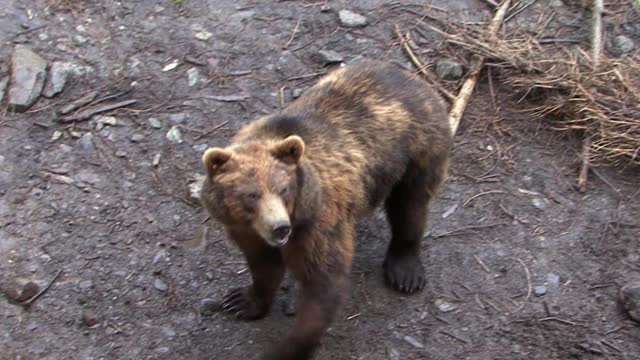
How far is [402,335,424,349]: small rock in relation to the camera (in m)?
5.60

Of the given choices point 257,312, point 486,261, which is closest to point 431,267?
point 486,261

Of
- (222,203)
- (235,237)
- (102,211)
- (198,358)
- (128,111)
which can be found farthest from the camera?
(128,111)

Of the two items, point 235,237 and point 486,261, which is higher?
point 235,237

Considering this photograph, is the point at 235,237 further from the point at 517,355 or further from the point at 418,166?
the point at 517,355

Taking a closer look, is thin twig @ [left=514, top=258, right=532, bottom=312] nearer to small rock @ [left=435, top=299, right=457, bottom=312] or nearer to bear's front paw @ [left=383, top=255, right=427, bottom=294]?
small rock @ [left=435, top=299, right=457, bottom=312]

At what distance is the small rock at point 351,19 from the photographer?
7616mm

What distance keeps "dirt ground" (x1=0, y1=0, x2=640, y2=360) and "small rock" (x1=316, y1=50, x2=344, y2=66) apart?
0.07m

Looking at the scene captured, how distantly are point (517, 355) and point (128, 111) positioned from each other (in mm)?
3327

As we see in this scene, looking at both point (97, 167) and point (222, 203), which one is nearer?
point (222, 203)

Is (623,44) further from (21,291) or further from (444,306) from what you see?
(21,291)

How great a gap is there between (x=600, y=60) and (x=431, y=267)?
2.45 metres

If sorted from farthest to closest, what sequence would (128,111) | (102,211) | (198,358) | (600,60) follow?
(600,60)
(128,111)
(102,211)
(198,358)

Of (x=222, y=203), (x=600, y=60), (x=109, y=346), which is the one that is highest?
(x=222, y=203)

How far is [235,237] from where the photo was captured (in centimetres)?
491
